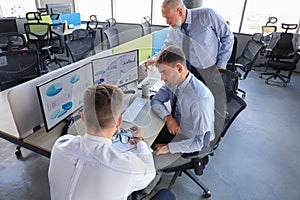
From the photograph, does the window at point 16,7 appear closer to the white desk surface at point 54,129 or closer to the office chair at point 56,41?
the office chair at point 56,41

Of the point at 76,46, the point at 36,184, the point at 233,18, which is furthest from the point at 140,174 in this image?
the point at 233,18

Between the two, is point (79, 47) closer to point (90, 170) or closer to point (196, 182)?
point (196, 182)

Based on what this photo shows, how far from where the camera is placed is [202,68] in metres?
2.44

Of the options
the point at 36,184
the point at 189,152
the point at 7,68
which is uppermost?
the point at 7,68

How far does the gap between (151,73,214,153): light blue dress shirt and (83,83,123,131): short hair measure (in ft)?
A: 2.05

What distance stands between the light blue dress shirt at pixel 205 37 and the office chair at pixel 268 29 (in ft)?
9.02

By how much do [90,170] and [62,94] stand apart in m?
0.76

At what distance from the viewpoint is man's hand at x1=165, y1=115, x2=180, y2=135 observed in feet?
5.28

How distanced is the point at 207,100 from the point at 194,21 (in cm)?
130

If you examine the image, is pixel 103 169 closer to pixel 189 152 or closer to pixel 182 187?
pixel 189 152

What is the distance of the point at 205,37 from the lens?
2398 mm

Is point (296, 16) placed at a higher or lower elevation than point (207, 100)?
higher

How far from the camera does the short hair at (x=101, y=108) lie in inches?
34.7

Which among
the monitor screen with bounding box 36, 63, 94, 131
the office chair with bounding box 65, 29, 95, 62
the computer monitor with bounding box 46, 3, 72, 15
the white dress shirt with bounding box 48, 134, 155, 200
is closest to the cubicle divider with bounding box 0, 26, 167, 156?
the monitor screen with bounding box 36, 63, 94, 131
